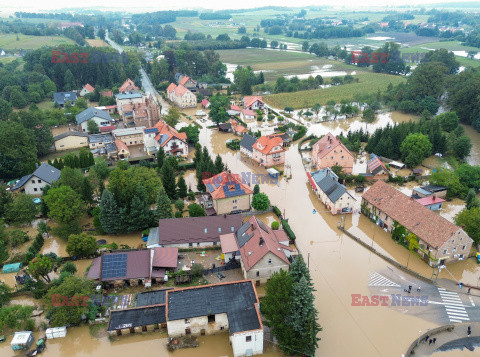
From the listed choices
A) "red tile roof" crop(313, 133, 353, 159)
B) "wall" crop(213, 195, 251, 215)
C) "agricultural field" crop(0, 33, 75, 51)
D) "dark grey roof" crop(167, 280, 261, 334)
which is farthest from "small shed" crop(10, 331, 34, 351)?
"agricultural field" crop(0, 33, 75, 51)

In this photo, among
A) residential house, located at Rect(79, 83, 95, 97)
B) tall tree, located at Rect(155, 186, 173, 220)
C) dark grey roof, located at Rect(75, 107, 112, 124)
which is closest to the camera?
tall tree, located at Rect(155, 186, 173, 220)

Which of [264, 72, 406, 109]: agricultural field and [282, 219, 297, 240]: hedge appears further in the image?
[264, 72, 406, 109]: agricultural field

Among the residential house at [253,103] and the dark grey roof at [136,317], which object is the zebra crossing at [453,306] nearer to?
the dark grey roof at [136,317]

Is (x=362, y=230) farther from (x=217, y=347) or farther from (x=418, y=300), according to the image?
(x=217, y=347)

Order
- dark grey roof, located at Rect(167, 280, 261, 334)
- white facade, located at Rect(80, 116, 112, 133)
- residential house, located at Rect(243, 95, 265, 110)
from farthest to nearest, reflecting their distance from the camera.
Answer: residential house, located at Rect(243, 95, 265, 110), white facade, located at Rect(80, 116, 112, 133), dark grey roof, located at Rect(167, 280, 261, 334)

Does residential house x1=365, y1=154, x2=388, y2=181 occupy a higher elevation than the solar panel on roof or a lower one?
lower

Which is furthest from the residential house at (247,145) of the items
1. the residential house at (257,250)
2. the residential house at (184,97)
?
the residential house at (184,97)

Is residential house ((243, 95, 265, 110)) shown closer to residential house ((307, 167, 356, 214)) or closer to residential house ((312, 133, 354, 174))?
residential house ((312, 133, 354, 174))
